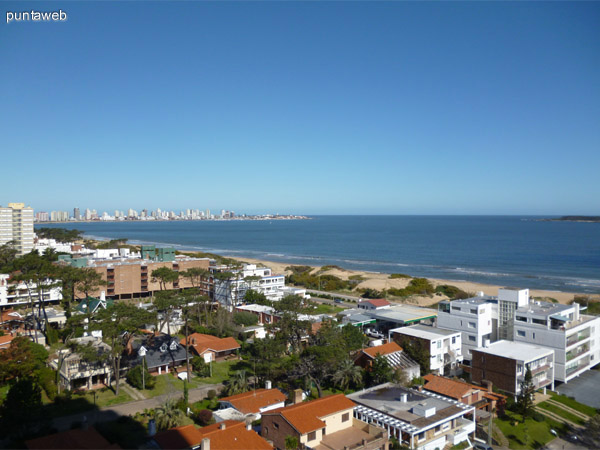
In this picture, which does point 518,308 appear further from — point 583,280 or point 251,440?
point 583,280

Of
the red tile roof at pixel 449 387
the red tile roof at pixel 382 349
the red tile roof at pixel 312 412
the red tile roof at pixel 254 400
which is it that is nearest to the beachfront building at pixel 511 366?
the red tile roof at pixel 449 387

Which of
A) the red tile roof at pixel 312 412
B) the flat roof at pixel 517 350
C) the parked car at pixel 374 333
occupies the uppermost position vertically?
the red tile roof at pixel 312 412

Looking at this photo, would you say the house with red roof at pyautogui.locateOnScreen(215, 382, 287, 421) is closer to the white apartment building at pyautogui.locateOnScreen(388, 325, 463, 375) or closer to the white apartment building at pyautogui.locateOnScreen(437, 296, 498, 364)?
the white apartment building at pyautogui.locateOnScreen(388, 325, 463, 375)

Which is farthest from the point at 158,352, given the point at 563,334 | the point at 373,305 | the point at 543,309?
the point at 543,309

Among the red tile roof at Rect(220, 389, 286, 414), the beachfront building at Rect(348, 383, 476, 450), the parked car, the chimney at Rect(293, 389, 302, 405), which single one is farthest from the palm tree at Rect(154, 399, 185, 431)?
the parked car

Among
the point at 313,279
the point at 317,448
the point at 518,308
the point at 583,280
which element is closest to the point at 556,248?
the point at 583,280

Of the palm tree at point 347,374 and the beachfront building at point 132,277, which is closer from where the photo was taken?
the palm tree at point 347,374

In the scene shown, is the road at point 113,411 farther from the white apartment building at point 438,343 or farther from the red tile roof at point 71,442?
the white apartment building at point 438,343
